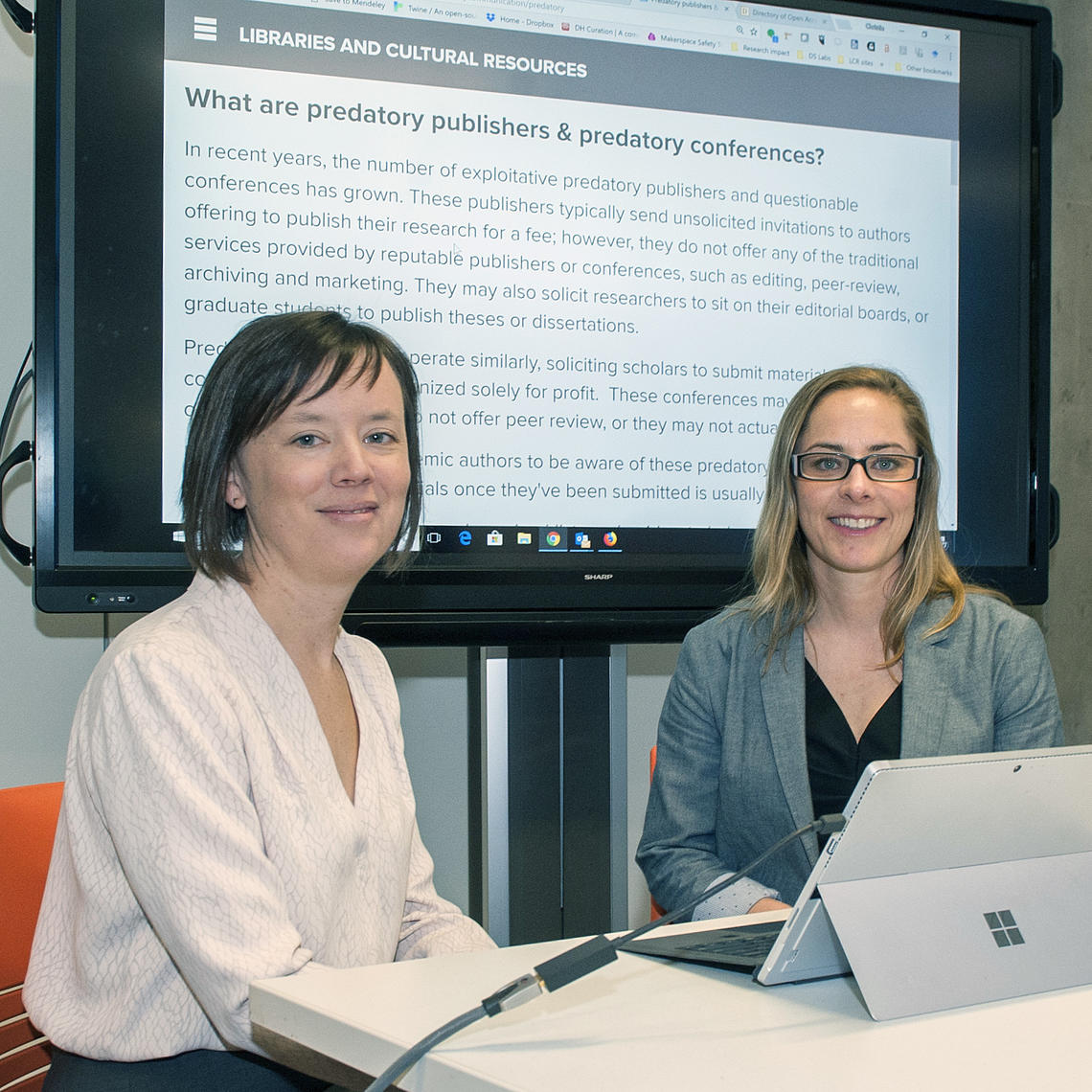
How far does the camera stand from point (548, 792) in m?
2.23

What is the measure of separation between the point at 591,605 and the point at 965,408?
94 centimetres

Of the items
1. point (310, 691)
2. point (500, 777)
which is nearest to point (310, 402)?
point (310, 691)

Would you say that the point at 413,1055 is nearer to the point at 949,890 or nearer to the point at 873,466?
the point at 949,890

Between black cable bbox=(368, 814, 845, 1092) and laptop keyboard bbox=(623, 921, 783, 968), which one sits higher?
black cable bbox=(368, 814, 845, 1092)

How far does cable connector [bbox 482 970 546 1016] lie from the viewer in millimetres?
815

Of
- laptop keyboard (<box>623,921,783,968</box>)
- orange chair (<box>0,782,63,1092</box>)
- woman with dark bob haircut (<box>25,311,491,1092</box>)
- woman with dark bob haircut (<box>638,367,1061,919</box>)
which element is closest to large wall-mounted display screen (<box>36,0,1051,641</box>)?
woman with dark bob haircut (<box>638,367,1061,919</box>)

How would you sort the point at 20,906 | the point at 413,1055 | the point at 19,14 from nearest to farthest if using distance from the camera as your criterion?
1. the point at 413,1055
2. the point at 20,906
3. the point at 19,14

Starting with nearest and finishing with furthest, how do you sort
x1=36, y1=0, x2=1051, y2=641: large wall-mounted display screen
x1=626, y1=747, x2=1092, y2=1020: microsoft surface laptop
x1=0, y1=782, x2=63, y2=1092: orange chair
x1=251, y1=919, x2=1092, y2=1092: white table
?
x1=251, y1=919, x2=1092, y2=1092: white table → x1=626, y1=747, x2=1092, y2=1020: microsoft surface laptop → x1=0, y1=782, x2=63, y2=1092: orange chair → x1=36, y1=0, x2=1051, y2=641: large wall-mounted display screen

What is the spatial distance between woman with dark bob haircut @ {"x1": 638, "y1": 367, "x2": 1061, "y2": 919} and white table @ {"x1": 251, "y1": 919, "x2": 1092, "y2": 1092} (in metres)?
0.77

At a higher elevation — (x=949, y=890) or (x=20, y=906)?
(x=949, y=890)

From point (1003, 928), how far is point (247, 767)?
2.40ft

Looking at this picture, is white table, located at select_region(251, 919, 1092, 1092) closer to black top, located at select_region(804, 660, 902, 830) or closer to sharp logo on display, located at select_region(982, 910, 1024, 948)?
sharp logo on display, located at select_region(982, 910, 1024, 948)

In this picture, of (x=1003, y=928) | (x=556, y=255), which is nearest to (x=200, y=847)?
(x=1003, y=928)

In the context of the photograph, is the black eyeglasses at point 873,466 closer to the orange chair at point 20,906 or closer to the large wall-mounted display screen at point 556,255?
the large wall-mounted display screen at point 556,255
